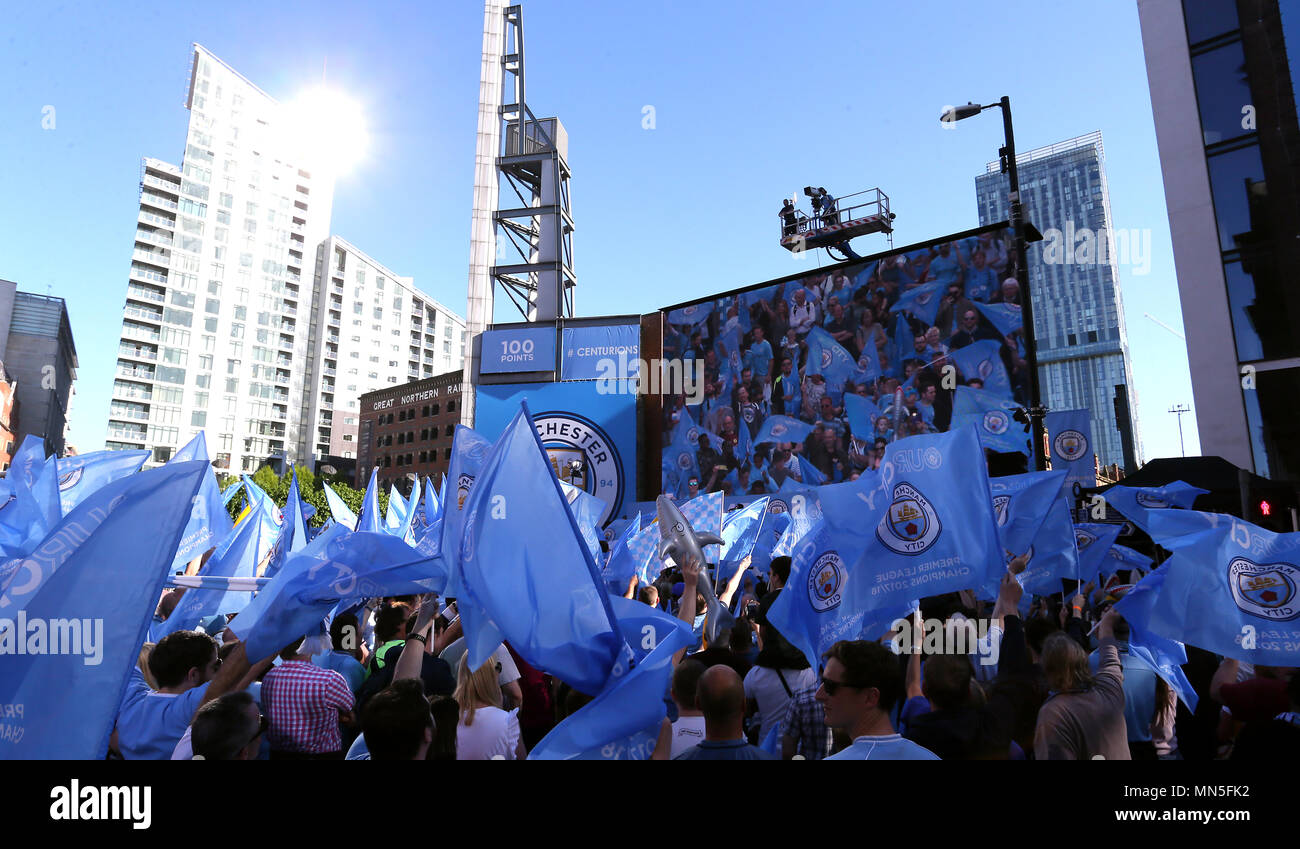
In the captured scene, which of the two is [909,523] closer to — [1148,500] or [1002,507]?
[1002,507]

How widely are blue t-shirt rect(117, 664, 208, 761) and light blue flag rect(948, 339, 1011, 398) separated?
23.8m

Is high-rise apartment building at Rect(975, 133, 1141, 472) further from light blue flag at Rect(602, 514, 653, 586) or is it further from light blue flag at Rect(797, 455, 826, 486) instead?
light blue flag at Rect(602, 514, 653, 586)

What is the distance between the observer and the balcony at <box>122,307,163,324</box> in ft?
281

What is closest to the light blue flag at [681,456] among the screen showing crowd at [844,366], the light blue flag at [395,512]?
the screen showing crowd at [844,366]

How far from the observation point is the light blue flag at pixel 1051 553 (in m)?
8.32

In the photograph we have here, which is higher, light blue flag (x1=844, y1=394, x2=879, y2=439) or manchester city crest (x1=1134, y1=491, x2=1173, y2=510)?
light blue flag (x1=844, y1=394, x2=879, y2=439)

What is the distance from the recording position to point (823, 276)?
29.6m

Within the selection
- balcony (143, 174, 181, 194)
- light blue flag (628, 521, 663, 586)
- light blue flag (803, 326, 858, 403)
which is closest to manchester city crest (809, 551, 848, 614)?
light blue flag (628, 521, 663, 586)

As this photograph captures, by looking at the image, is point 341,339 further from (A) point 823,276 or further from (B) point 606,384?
(A) point 823,276

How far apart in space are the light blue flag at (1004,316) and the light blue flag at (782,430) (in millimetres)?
7448

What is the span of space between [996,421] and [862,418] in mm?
4460

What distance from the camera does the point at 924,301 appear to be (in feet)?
85.9

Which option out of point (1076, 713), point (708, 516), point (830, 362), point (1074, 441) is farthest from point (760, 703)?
point (830, 362)

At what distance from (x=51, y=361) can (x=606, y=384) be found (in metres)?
62.5
